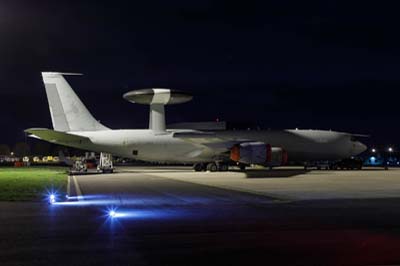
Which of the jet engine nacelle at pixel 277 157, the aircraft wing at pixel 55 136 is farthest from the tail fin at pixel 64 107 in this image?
the jet engine nacelle at pixel 277 157

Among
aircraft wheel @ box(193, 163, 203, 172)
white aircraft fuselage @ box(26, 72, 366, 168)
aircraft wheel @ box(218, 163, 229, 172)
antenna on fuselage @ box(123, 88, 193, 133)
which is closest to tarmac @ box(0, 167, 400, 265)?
antenna on fuselage @ box(123, 88, 193, 133)

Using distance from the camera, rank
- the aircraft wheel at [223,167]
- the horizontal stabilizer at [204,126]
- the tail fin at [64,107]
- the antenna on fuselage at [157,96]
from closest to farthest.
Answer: the antenna on fuselage at [157,96] → the tail fin at [64,107] → the aircraft wheel at [223,167] → the horizontal stabilizer at [204,126]

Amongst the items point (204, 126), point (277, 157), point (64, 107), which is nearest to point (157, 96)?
point (64, 107)

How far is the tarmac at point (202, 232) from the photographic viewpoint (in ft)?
36.4

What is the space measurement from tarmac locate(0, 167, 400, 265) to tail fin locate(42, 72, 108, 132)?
35657mm

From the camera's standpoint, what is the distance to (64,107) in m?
58.7

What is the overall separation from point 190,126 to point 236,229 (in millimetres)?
53700

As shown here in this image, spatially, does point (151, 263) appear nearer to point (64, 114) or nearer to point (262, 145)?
point (262, 145)

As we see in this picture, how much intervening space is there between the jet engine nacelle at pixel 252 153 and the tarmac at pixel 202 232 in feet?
102

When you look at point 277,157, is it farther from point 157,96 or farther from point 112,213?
point 112,213

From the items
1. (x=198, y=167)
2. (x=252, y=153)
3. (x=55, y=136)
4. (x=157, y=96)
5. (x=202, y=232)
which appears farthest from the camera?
(x=198, y=167)

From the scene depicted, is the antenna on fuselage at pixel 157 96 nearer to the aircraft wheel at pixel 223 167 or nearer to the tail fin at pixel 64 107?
the tail fin at pixel 64 107

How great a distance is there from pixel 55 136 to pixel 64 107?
4472 mm

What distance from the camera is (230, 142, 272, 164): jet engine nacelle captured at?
55688mm
